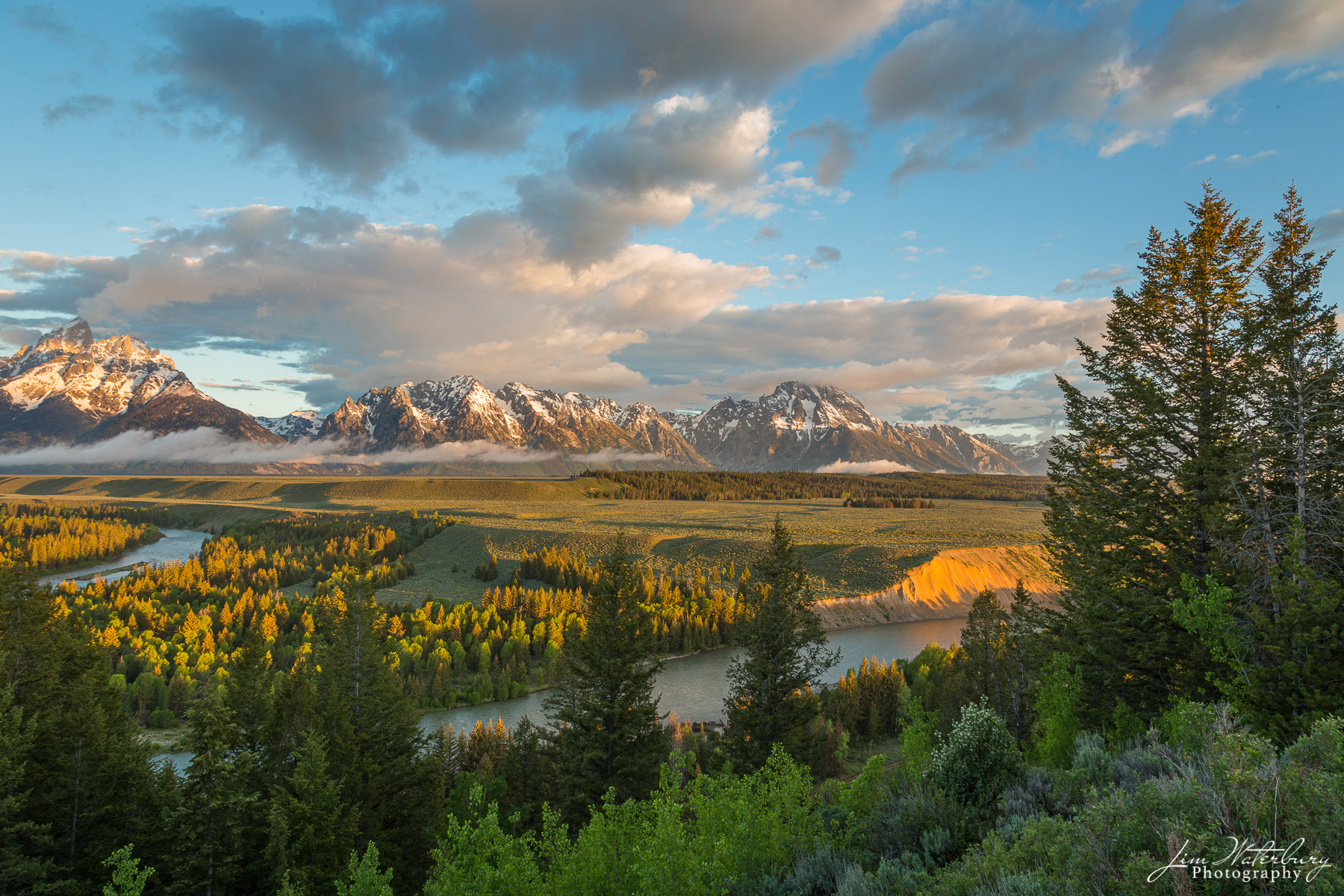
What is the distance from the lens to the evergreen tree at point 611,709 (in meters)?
25.0

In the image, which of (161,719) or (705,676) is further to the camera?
(705,676)

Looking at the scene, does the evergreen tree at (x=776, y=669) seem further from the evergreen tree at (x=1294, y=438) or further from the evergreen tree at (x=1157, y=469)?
the evergreen tree at (x=1294, y=438)

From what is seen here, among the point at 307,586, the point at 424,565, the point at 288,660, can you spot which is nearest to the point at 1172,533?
the point at 288,660

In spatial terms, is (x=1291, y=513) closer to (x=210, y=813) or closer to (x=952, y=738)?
(x=952, y=738)

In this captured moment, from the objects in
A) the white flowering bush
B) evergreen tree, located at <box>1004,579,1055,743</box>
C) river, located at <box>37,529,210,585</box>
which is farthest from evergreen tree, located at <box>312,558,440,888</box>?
river, located at <box>37,529,210,585</box>

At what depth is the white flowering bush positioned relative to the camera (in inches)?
523

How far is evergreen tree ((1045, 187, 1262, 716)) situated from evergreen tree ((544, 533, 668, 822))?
16.8 meters

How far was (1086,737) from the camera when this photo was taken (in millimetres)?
15008

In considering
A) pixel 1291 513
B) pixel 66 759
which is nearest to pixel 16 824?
pixel 66 759

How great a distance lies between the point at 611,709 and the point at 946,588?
10092 centimetres

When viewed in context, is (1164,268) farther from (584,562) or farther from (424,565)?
(424,565)

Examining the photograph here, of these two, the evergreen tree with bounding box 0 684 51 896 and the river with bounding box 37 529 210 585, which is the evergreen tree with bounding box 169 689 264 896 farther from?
the river with bounding box 37 529 210 585

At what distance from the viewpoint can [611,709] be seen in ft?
84.4

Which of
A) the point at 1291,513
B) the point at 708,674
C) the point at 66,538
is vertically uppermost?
the point at 1291,513
